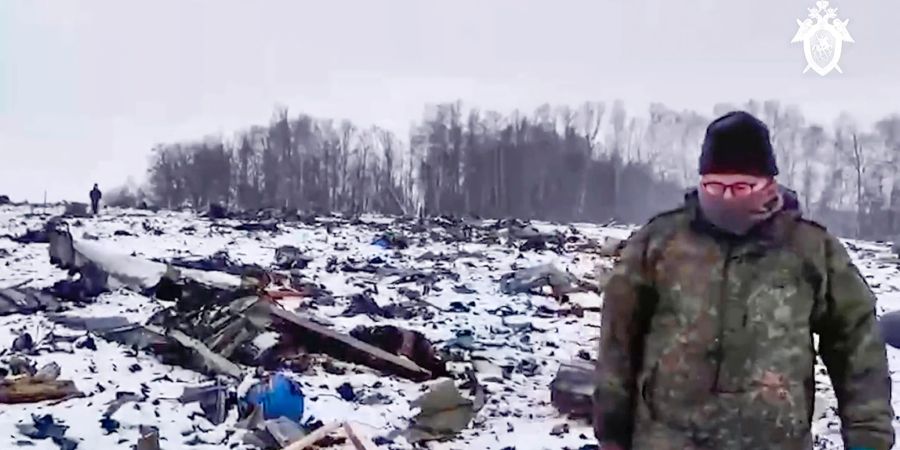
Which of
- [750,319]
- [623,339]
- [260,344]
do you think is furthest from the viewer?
[260,344]

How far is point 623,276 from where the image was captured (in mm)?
2602

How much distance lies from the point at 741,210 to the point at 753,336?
12.3 inches

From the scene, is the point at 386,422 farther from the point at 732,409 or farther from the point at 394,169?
the point at 394,169

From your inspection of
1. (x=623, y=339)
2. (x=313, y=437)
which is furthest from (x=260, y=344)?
(x=623, y=339)

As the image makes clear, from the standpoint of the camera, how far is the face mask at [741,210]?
249cm

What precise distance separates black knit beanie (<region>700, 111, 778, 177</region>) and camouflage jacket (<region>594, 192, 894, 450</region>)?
0.43 ft

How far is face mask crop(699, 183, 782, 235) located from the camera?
8.18 feet

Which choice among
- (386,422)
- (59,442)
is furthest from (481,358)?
(59,442)

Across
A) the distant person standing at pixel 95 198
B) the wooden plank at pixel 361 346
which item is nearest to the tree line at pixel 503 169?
the distant person standing at pixel 95 198

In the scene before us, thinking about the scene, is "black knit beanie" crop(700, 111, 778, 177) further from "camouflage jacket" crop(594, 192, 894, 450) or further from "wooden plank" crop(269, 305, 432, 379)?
"wooden plank" crop(269, 305, 432, 379)

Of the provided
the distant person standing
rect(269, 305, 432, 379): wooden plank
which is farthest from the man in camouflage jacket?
the distant person standing

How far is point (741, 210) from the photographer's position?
250 centimetres

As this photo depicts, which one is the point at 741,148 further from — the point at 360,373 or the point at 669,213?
the point at 360,373

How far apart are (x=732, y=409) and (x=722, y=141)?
2.19 ft
